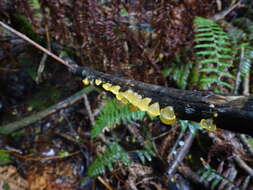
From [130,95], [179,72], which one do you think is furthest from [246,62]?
[130,95]

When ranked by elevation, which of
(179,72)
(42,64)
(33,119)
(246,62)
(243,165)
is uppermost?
(246,62)

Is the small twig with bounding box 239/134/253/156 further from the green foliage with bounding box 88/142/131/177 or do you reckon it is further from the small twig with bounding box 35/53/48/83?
the small twig with bounding box 35/53/48/83

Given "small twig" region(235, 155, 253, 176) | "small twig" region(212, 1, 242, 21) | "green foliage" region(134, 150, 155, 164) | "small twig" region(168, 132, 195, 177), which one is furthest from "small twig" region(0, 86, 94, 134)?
"small twig" region(212, 1, 242, 21)

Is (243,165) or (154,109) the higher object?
(154,109)

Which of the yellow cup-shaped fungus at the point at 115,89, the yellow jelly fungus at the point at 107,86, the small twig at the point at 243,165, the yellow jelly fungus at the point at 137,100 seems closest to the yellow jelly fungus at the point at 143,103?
the yellow jelly fungus at the point at 137,100

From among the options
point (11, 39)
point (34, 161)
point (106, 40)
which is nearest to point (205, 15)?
point (106, 40)

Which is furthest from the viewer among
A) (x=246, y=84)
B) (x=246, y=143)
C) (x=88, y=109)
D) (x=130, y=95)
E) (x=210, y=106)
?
(x=88, y=109)

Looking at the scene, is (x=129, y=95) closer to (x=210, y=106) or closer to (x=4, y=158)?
(x=210, y=106)
